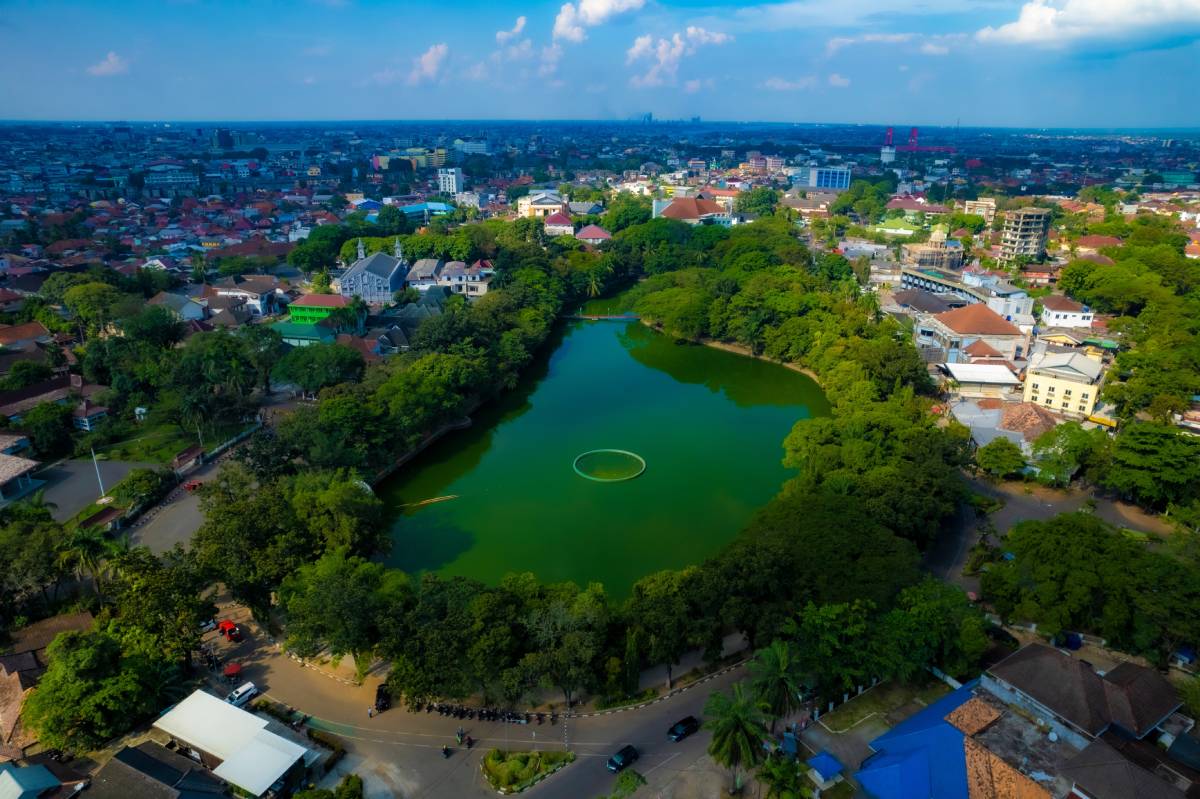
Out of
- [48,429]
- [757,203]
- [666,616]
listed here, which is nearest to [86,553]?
[48,429]

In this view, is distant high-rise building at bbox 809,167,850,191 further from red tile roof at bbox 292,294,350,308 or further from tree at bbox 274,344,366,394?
tree at bbox 274,344,366,394

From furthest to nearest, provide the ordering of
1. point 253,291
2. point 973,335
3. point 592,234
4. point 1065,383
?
point 592,234 < point 253,291 < point 973,335 < point 1065,383

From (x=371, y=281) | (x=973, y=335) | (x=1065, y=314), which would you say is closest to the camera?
(x=973, y=335)

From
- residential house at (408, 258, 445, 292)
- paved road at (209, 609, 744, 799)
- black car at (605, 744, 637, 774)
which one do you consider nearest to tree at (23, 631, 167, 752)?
paved road at (209, 609, 744, 799)

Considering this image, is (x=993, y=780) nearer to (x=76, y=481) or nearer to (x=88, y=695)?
(x=88, y=695)

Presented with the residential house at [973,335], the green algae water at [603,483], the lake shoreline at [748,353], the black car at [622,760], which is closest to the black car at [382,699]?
the black car at [622,760]

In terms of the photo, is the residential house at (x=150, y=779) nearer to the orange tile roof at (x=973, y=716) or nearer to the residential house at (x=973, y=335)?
the orange tile roof at (x=973, y=716)

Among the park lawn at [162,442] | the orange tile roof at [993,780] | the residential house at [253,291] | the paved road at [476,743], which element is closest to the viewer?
the orange tile roof at [993,780]
